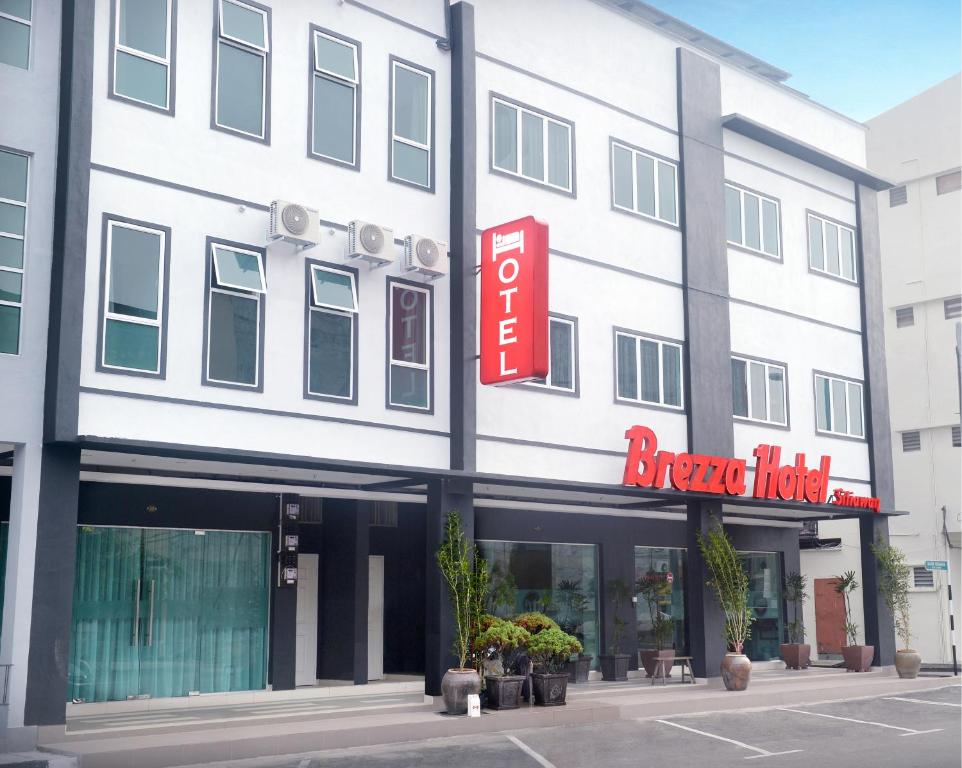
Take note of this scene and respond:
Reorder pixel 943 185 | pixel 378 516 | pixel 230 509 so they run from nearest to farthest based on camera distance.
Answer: pixel 230 509, pixel 378 516, pixel 943 185

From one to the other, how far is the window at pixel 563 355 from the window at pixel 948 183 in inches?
872

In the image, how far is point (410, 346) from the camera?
1886cm

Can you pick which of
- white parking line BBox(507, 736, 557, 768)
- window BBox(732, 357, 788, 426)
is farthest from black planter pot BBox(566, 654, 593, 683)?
white parking line BBox(507, 736, 557, 768)

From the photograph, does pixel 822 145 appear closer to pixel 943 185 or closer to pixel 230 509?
pixel 943 185

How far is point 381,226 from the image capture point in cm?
1855

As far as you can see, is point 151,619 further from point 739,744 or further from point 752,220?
point 752,220

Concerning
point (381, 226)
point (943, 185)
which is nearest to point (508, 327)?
point (381, 226)

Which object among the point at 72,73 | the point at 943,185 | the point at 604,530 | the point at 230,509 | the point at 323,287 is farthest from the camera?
the point at 943,185

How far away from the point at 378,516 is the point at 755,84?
43.9ft

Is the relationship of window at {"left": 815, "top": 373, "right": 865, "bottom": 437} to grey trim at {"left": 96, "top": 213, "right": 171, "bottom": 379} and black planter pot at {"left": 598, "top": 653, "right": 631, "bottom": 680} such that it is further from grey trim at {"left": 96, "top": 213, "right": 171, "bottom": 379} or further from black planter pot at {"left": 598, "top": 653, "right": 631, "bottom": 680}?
grey trim at {"left": 96, "top": 213, "right": 171, "bottom": 379}

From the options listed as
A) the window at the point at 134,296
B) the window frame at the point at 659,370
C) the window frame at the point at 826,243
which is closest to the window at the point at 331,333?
the window at the point at 134,296

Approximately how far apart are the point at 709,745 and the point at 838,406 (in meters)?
13.6

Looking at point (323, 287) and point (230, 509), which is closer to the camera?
point (323, 287)

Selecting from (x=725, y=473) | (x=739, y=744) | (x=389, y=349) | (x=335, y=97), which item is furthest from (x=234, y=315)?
(x=725, y=473)
